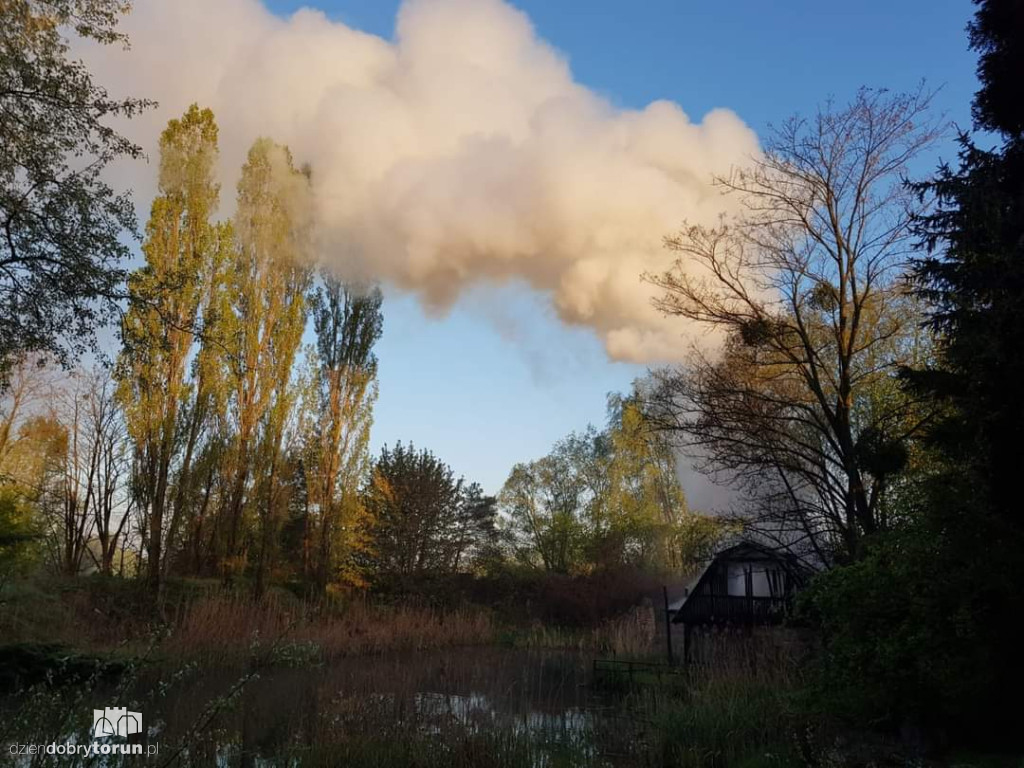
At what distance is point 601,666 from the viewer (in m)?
19.9

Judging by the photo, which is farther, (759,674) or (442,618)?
(442,618)

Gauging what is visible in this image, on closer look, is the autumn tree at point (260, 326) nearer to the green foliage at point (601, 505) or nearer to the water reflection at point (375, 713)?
the water reflection at point (375, 713)

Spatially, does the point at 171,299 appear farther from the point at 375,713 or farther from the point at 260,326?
the point at 375,713

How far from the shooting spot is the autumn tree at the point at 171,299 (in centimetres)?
1920

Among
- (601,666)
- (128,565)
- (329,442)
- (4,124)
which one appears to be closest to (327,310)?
(329,442)

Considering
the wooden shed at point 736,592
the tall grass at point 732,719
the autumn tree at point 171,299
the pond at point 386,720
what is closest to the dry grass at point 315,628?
the pond at point 386,720

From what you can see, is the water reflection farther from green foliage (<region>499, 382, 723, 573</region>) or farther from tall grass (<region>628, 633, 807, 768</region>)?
green foliage (<region>499, 382, 723, 573</region>)

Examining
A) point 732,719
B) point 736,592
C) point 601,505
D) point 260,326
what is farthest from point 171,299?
point 601,505

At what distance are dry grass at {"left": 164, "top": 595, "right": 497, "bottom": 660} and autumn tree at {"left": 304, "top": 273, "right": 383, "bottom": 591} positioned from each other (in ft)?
8.28

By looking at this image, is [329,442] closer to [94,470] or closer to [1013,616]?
[94,470]

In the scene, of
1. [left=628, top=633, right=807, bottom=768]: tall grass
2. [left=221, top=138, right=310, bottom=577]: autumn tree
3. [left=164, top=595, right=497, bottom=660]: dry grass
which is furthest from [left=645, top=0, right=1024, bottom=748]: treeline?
[left=221, top=138, right=310, bottom=577]: autumn tree

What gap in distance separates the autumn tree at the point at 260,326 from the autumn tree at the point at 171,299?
7.25ft

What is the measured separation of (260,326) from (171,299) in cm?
521

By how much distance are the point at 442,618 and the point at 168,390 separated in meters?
12.8
